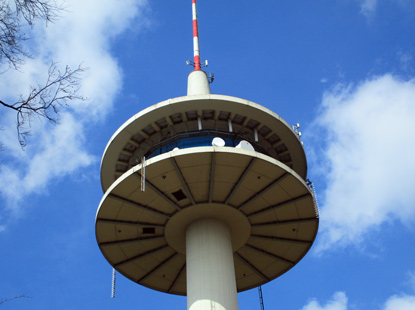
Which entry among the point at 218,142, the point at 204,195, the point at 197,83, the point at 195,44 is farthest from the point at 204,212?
the point at 195,44

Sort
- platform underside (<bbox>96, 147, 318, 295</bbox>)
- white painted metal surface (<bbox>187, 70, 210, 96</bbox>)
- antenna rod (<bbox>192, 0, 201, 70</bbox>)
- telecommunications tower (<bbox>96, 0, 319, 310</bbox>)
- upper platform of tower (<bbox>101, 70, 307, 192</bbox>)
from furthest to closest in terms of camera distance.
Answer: antenna rod (<bbox>192, 0, 201, 70</bbox>)
white painted metal surface (<bbox>187, 70, 210, 96</bbox>)
upper platform of tower (<bbox>101, 70, 307, 192</bbox>)
telecommunications tower (<bbox>96, 0, 319, 310</bbox>)
platform underside (<bbox>96, 147, 318, 295</bbox>)

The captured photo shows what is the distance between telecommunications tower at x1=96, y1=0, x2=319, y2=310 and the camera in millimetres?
21828

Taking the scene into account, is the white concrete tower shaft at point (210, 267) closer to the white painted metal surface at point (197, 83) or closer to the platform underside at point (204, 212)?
the platform underside at point (204, 212)

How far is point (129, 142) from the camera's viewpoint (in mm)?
24516

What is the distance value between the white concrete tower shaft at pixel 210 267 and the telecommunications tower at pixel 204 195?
0.05 m

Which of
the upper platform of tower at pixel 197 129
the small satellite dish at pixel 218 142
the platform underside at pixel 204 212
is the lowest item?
the platform underside at pixel 204 212

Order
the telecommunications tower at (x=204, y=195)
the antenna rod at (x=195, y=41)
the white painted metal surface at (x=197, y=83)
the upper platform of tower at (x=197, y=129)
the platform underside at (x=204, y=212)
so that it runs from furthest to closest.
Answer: the antenna rod at (x=195, y=41)
the white painted metal surface at (x=197, y=83)
the upper platform of tower at (x=197, y=129)
the telecommunications tower at (x=204, y=195)
the platform underside at (x=204, y=212)

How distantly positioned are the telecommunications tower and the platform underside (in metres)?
0.05

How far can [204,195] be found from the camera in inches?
914

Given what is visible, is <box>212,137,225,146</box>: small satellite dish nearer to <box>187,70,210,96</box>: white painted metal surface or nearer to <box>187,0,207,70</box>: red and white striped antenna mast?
<box>187,70,210,96</box>: white painted metal surface

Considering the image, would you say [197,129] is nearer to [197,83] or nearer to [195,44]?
[197,83]

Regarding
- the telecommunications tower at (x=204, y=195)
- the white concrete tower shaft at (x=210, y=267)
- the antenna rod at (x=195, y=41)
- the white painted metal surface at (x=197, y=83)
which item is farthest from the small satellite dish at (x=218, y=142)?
the antenna rod at (x=195, y=41)

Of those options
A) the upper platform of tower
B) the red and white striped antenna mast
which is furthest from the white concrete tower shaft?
the red and white striped antenna mast

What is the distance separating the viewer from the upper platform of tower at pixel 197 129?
2317cm
